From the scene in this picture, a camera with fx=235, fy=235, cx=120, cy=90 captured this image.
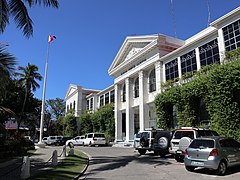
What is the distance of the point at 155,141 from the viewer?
55.0ft

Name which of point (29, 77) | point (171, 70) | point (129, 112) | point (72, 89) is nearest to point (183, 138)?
point (171, 70)

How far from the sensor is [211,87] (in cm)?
1720

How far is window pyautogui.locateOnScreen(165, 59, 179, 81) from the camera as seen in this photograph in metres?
23.8

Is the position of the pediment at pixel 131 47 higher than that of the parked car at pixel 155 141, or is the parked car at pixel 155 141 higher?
the pediment at pixel 131 47

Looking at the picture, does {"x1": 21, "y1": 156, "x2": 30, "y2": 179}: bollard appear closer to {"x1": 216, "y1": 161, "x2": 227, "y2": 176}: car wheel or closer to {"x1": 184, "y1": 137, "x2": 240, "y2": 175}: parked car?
{"x1": 184, "y1": 137, "x2": 240, "y2": 175}: parked car

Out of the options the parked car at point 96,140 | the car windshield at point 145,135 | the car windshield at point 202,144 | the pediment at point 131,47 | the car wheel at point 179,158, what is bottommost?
the car wheel at point 179,158

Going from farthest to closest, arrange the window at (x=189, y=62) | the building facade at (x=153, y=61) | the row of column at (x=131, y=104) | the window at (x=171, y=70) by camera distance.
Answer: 1. the row of column at (x=131, y=104)
2. the window at (x=171, y=70)
3. the window at (x=189, y=62)
4. the building facade at (x=153, y=61)

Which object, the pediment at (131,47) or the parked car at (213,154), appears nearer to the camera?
the parked car at (213,154)

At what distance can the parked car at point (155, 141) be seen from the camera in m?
16.0

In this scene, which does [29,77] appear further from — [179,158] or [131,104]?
[179,158]

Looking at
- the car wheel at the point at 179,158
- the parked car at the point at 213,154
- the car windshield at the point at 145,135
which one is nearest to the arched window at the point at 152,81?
the car windshield at the point at 145,135

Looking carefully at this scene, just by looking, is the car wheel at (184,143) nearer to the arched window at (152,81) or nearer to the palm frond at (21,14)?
the palm frond at (21,14)

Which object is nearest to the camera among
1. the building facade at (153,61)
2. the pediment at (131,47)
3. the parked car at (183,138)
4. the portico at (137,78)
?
the parked car at (183,138)

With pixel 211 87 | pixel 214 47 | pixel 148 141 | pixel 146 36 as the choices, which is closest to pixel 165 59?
pixel 146 36
